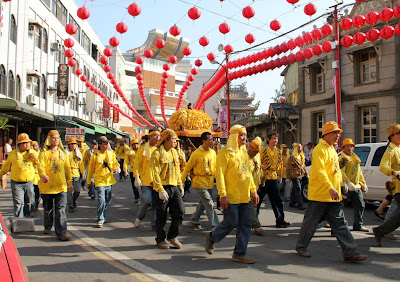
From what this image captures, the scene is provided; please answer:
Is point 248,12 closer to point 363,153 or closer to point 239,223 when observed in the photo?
point 363,153

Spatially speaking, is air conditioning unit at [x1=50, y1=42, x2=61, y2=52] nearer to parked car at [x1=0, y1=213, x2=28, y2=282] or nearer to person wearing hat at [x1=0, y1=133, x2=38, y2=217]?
person wearing hat at [x1=0, y1=133, x2=38, y2=217]

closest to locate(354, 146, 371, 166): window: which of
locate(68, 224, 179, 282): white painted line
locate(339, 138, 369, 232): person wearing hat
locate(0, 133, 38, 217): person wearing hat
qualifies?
locate(339, 138, 369, 232): person wearing hat

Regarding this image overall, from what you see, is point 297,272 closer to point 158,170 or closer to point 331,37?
point 158,170

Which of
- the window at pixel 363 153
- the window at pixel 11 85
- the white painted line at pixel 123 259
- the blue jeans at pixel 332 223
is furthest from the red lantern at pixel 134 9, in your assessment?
the window at pixel 11 85

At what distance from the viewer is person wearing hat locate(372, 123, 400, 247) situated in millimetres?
5730

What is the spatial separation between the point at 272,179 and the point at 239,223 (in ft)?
8.81

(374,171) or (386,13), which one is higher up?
(386,13)

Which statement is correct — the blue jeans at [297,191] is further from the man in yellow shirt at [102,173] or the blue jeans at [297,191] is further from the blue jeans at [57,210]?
the blue jeans at [57,210]

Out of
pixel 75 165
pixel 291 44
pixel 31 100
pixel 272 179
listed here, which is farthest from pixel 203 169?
pixel 31 100

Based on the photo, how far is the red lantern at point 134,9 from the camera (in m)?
11.2

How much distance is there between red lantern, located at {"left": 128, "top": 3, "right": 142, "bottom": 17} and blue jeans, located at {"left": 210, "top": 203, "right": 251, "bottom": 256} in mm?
8118

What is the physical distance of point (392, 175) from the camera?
230 inches

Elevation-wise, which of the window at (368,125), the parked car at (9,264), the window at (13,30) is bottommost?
the parked car at (9,264)

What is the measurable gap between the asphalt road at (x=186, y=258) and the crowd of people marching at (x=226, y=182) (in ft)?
0.74
